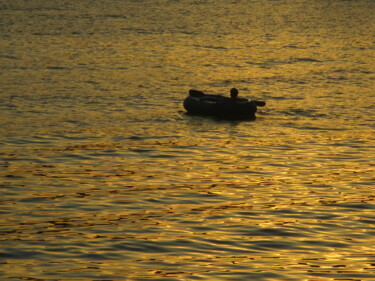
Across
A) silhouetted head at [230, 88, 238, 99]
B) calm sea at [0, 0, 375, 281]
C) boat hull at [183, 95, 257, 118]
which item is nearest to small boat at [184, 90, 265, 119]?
boat hull at [183, 95, 257, 118]

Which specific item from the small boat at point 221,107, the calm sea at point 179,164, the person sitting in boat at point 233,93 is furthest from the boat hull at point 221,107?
the calm sea at point 179,164

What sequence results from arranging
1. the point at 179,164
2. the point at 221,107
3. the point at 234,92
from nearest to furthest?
the point at 179,164 < the point at 234,92 < the point at 221,107

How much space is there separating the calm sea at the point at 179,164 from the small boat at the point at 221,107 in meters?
0.44

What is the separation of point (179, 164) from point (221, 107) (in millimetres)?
7968

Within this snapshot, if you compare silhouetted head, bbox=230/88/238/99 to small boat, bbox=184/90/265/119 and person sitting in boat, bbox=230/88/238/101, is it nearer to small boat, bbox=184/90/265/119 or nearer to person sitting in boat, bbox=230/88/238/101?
person sitting in boat, bbox=230/88/238/101

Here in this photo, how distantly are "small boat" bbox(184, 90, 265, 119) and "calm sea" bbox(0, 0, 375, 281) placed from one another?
0.44 metres

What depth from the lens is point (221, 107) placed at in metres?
31.2

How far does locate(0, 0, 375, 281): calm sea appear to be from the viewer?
15.3m

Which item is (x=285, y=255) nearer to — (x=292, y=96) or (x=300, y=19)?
(x=292, y=96)

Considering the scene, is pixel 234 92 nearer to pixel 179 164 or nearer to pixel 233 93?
pixel 233 93

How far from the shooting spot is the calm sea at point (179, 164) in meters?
15.3

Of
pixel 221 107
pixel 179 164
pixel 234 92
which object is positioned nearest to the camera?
pixel 179 164

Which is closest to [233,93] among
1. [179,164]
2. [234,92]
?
[234,92]

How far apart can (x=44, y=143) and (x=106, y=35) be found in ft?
116
